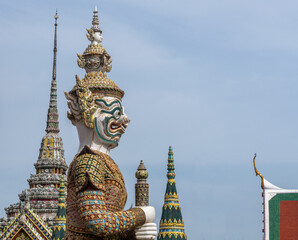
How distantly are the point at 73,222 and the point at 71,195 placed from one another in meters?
0.42

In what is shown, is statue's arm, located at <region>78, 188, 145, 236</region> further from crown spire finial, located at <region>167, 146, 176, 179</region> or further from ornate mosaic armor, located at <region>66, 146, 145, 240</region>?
crown spire finial, located at <region>167, 146, 176, 179</region>

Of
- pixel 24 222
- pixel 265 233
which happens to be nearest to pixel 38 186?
pixel 24 222

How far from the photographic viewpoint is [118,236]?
12.6 meters

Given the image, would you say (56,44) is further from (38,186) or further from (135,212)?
(135,212)

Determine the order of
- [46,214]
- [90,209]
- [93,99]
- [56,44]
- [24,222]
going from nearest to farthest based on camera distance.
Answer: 1. [90,209]
2. [93,99]
3. [24,222]
4. [46,214]
5. [56,44]

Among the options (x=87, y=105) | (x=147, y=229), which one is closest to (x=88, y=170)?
(x=87, y=105)

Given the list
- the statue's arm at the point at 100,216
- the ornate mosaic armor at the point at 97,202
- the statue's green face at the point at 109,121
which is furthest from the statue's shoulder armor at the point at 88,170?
the statue's green face at the point at 109,121

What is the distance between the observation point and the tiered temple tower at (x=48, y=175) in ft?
134

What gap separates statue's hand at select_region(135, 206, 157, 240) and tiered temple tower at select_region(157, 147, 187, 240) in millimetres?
605

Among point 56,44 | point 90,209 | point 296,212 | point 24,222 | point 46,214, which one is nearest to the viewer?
point 90,209

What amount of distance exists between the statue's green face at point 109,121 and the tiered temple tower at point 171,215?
1.15 meters

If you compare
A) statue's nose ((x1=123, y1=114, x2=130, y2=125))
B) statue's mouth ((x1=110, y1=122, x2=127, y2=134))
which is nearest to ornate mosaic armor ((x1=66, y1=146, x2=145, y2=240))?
statue's mouth ((x1=110, y1=122, x2=127, y2=134))

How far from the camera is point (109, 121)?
42.8 ft

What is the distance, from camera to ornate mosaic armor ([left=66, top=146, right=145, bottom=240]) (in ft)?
39.9
